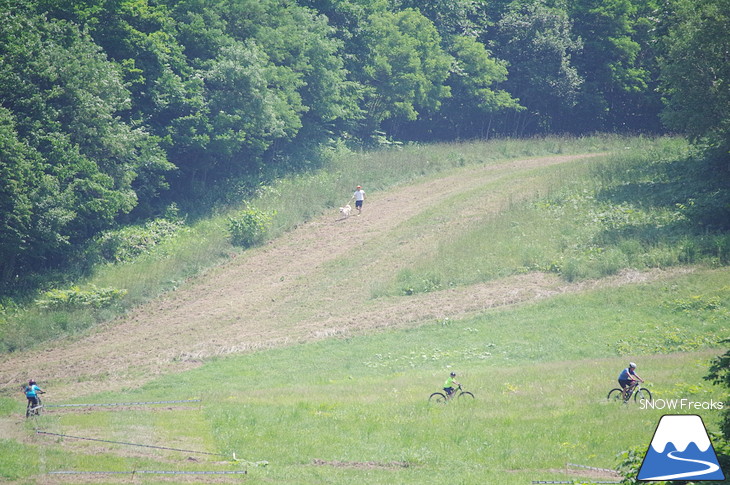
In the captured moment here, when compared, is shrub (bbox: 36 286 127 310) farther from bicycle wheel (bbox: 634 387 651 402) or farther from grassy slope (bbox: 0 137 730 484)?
bicycle wheel (bbox: 634 387 651 402)

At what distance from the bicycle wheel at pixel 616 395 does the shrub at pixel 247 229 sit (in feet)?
90.6

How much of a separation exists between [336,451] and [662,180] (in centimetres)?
3410

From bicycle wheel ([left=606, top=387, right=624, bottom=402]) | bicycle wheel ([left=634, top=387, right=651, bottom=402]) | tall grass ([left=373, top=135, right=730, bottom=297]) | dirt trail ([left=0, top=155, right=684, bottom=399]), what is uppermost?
tall grass ([left=373, top=135, right=730, bottom=297])

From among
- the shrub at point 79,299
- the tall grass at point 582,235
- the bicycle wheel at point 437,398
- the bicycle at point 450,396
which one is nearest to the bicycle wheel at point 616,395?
the bicycle at point 450,396

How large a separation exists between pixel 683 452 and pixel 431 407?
1396 cm

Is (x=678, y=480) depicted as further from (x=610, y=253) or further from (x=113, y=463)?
(x=610, y=253)

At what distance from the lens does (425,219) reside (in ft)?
160

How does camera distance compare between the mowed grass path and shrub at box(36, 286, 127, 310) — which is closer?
the mowed grass path

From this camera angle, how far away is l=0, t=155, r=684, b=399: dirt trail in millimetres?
33062

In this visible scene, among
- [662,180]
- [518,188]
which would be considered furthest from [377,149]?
[662,180]

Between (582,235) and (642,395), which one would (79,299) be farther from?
(642,395)

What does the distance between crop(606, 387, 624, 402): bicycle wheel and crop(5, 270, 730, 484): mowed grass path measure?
0.39 meters

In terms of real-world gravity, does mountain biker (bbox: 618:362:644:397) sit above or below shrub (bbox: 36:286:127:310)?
above

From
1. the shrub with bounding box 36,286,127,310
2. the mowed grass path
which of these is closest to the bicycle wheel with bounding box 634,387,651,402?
the mowed grass path
